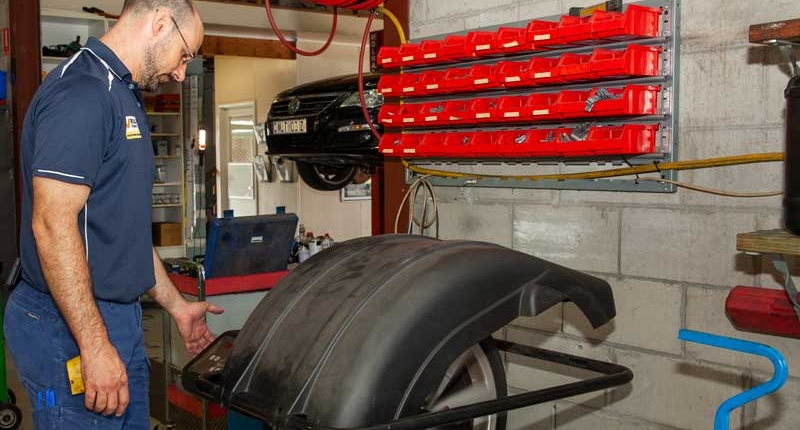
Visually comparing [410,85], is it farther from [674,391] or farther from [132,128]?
[674,391]

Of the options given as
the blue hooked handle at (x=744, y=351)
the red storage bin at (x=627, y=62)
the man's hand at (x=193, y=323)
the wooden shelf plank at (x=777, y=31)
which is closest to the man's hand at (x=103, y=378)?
the man's hand at (x=193, y=323)

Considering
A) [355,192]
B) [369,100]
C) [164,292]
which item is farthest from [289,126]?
[355,192]

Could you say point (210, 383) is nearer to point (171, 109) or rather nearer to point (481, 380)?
point (481, 380)

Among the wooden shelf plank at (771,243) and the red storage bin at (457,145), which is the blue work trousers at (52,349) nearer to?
the red storage bin at (457,145)

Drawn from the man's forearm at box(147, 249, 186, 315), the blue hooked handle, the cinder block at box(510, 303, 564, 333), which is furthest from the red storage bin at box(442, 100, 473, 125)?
the blue hooked handle

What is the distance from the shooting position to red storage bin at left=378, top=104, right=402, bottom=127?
3.58m

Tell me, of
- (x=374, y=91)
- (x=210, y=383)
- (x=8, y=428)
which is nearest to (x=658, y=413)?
(x=210, y=383)

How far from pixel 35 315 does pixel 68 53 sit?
683 cm

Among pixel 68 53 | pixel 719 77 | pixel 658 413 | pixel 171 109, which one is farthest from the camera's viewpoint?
pixel 171 109

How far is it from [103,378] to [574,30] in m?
1.80

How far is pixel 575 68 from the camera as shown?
2824 millimetres

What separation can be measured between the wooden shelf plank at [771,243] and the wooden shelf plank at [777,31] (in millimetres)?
504

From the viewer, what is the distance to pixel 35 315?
226 centimetres

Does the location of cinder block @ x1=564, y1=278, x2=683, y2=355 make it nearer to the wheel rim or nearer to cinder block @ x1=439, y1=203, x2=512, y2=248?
cinder block @ x1=439, y1=203, x2=512, y2=248
